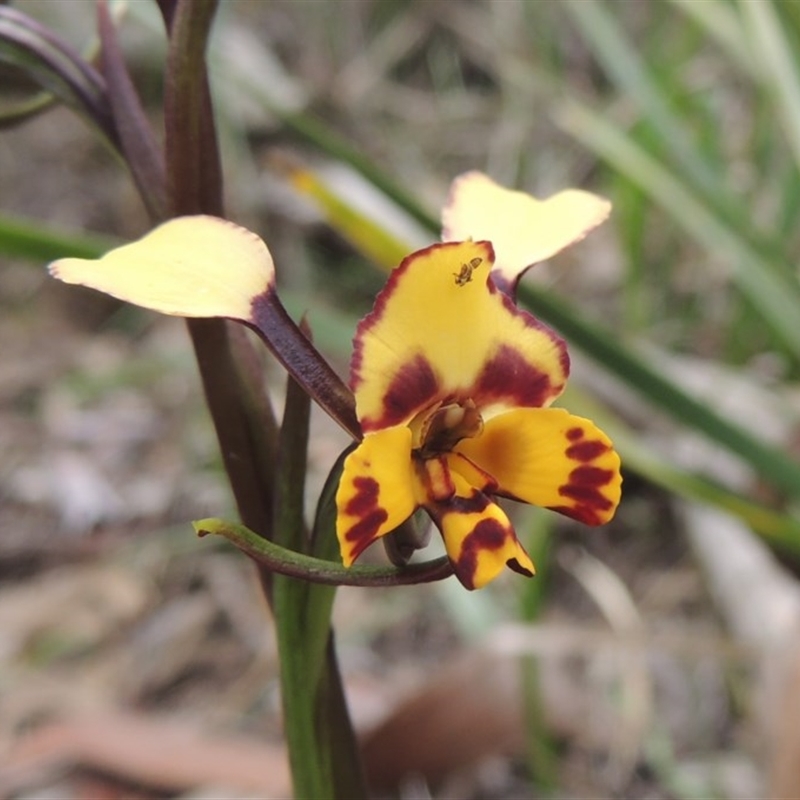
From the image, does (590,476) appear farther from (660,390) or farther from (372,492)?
(660,390)

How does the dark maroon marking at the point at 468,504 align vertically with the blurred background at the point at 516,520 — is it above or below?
below

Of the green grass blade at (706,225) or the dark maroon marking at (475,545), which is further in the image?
the green grass blade at (706,225)

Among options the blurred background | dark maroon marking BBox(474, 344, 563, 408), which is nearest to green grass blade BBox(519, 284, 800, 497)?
the blurred background

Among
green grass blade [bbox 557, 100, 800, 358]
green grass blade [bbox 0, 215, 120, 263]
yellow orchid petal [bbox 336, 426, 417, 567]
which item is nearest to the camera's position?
yellow orchid petal [bbox 336, 426, 417, 567]

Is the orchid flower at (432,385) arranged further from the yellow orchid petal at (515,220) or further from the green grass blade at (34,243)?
the green grass blade at (34,243)

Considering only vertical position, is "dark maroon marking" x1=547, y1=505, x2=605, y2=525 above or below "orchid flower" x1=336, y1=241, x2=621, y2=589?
below

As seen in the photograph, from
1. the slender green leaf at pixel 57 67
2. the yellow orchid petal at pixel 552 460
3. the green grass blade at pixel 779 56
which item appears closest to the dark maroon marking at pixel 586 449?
the yellow orchid petal at pixel 552 460

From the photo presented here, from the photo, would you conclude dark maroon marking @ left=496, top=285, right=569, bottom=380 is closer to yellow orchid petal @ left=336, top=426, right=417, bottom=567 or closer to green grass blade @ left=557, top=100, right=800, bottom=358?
yellow orchid petal @ left=336, top=426, right=417, bottom=567

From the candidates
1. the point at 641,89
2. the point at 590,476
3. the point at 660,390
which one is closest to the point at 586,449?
the point at 590,476

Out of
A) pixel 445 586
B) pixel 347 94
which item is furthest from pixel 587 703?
pixel 347 94
